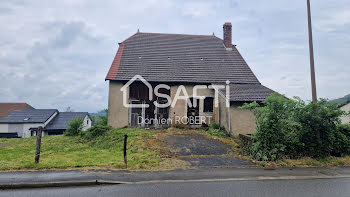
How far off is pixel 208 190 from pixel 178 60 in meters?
14.6

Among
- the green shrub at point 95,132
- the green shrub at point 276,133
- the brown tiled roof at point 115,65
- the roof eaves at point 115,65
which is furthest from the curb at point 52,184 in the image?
the brown tiled roof at point 115,65

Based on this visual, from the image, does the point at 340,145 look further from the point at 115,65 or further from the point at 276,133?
the point at 115,65

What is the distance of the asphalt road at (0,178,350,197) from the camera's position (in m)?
5.32

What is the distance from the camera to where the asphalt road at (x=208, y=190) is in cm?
532

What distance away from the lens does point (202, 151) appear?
9.89 m

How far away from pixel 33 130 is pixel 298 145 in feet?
100

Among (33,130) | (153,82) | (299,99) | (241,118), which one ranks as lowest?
(33,130)

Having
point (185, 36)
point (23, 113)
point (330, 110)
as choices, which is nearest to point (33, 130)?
point (23, 113)

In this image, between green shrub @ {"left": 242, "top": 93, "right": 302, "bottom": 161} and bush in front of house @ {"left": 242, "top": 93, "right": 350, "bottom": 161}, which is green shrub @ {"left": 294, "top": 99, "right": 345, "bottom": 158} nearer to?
bush in front of house @ {"left": 242, "top": 93, "right": 350, "bottom": 161}

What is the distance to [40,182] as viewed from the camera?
5.91 metres

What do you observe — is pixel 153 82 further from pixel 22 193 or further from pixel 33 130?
pixel 33 130

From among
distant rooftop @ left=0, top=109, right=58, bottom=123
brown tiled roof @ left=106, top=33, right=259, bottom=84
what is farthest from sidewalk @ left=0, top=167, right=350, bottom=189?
distant rooftop @ left=0, top=109, right=58, bottom=123

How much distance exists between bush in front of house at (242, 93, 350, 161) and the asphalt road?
8.54 ft

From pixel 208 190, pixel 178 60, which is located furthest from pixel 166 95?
pixel 208 190
